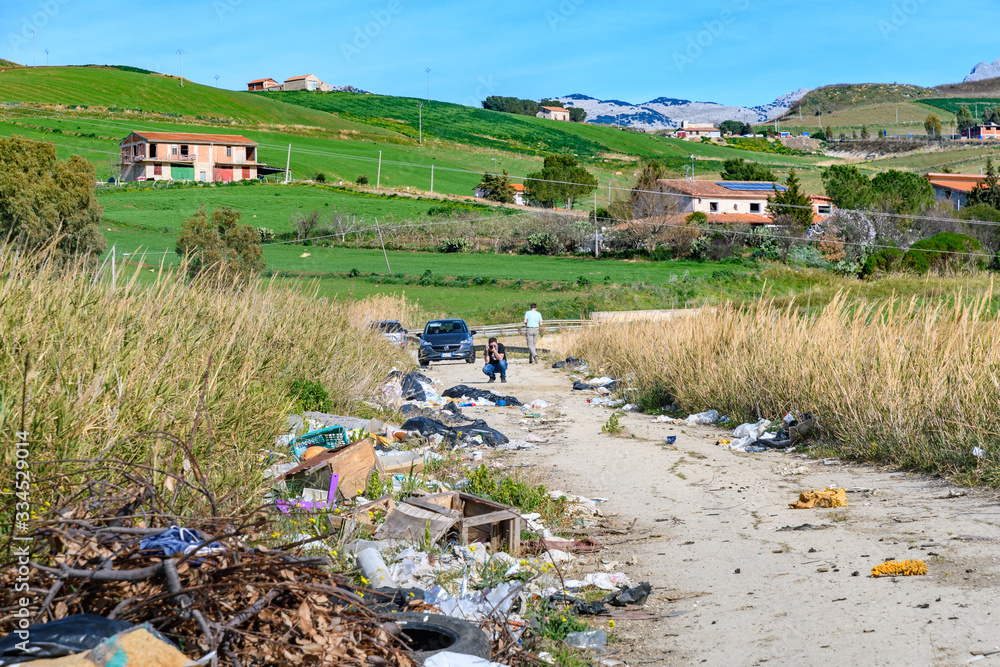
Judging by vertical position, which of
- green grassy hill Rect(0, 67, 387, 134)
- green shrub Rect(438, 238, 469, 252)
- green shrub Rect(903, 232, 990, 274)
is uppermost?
green grassy hill Rect(0, 67, 387, 134)

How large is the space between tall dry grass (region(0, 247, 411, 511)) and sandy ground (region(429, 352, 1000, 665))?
318cm

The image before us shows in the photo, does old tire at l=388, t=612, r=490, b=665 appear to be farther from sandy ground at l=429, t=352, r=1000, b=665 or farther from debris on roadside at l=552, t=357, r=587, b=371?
debris on roadside at l=552, t=357, r=587, b=371

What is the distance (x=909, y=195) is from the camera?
79.9 meters

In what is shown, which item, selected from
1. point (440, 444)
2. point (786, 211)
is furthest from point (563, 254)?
point (440, 444)

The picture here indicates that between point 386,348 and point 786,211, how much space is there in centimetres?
5824

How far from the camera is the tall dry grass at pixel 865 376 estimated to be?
30.0 ft

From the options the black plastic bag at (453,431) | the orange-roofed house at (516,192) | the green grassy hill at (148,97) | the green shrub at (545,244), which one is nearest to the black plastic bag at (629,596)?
the black plastic bag at (453,431)

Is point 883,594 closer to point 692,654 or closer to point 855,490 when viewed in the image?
point 692,654

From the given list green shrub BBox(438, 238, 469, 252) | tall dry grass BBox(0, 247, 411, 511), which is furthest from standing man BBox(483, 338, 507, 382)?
green shrub BBox(438, 238, 469, 252)

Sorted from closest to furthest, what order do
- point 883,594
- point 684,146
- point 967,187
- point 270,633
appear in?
point 270,633 → point 883,594 → point 967,187 → point 684,146

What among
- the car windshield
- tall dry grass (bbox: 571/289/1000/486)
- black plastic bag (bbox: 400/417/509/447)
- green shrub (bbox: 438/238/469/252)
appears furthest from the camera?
green shrub (bbox: 438/238/469/252)

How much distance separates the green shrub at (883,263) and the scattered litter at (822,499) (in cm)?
4316

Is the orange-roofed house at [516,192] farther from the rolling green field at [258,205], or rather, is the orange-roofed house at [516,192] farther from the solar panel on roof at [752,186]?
the solar panel on roof at [752,186]

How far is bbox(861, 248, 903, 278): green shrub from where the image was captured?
4831cm
